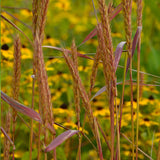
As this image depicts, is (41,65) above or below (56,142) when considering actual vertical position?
above

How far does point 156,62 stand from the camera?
8.55 ft

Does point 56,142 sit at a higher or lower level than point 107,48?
lower

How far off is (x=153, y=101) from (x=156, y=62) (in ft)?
2.50

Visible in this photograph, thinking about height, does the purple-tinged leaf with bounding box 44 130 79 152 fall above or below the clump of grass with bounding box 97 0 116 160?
below

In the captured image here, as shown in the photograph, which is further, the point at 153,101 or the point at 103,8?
the point at 153,101

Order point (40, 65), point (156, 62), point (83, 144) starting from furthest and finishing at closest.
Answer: point (156, 62)
point (83, 144)
point (40, 65)

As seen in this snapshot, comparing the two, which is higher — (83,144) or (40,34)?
(40,34)

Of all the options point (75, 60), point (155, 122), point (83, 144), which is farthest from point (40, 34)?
point (155, 122)

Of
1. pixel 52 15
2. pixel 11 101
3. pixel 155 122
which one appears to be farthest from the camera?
pixel 52 15

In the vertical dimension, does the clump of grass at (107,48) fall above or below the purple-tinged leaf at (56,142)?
above

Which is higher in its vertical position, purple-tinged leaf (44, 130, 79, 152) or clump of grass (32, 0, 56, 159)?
clump of grass (32, 0, 56, 159)

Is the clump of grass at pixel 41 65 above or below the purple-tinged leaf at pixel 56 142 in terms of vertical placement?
above

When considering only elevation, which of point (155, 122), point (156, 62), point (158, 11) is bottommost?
point (155, 122)

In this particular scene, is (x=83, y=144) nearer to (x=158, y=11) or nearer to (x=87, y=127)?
(x=87, y=127)
